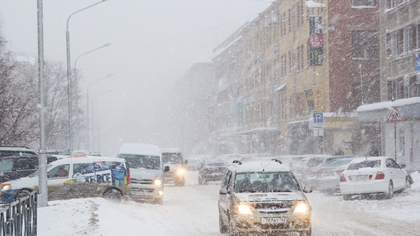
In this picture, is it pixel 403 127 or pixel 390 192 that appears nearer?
pixel 390 192

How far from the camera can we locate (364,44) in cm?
4341

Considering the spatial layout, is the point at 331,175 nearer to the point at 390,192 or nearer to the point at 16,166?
the point at 390,192

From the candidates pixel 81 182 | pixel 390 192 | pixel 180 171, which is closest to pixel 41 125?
pixel 81 182

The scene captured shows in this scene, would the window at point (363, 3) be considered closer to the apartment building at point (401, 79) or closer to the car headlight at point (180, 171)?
the apartment building at point (401, 79)

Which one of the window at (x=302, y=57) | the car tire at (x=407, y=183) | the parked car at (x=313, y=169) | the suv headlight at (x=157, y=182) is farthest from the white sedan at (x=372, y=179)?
the window at (x=302, y=57)

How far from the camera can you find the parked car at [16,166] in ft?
72.0

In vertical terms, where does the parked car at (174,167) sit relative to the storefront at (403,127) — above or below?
below

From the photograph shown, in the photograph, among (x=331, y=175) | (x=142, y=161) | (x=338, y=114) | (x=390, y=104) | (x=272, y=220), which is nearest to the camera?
(x=272, y=220)

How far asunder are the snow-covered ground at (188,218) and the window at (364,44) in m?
24.5

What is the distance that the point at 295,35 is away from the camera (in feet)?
163

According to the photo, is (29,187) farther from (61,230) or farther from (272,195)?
(272,195)

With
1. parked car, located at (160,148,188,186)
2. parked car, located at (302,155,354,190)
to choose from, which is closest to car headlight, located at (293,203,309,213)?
parked car, located at (302,155,354,190)

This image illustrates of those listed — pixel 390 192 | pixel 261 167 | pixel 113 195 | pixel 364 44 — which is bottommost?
pixel 390 192

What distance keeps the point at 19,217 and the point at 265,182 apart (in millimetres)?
5601
